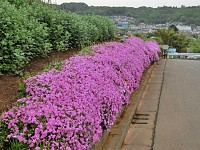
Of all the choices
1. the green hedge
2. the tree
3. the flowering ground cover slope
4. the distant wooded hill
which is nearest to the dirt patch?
the green hedge

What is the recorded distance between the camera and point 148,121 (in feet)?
16.9

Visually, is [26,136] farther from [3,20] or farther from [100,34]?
[100,34]

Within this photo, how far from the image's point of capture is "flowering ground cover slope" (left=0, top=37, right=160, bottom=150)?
2.68m

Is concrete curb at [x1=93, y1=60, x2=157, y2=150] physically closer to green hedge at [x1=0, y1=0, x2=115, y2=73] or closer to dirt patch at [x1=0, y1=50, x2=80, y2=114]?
dirt patch at [x1=0, y1=50, x2=80, y2=114]

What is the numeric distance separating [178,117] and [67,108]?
8.92 ft

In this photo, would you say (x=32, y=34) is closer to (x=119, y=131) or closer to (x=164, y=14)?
(x=119, y=131)

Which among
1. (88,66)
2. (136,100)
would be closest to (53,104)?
(88,66)

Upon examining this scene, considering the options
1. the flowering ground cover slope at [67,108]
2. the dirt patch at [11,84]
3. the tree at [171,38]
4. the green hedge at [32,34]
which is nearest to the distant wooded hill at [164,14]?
the tree at [171,38]

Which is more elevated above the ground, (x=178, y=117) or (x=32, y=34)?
(x=32, y=34)

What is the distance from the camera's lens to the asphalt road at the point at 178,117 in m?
4.31

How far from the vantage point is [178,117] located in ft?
17.6

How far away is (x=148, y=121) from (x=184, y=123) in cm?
53

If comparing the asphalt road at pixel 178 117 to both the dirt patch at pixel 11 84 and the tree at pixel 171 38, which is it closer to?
the dirt patch at pixel 11 84

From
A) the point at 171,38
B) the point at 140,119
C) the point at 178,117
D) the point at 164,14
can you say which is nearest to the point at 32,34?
the point at 140,119
